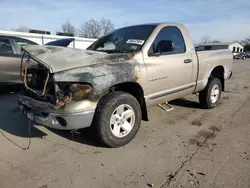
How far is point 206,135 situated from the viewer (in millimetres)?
3705

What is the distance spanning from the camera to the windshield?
372 centimetres

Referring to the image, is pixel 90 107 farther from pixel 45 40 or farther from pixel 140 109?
pixel 45 40

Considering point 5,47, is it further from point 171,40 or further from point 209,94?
point 209,94

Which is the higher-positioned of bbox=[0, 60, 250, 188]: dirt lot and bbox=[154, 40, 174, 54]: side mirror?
bbox=[154, 40, 174, 54]: side mirror

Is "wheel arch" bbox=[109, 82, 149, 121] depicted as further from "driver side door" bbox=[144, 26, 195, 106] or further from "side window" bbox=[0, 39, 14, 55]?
"side window" bbox=[0, 39, 14, 55]

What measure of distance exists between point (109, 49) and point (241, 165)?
9.28 feet

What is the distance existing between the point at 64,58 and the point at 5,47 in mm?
4178

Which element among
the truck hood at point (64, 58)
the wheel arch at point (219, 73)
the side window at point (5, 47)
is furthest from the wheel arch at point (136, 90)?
the side window at point (5, 47)

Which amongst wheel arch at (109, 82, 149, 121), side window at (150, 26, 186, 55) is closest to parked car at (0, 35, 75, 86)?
wheel arch at (109, 82, 149, 121)

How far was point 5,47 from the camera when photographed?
6.15 metres

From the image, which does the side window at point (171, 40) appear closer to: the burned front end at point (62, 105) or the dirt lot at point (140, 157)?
the dirt lot at point (140, 157)

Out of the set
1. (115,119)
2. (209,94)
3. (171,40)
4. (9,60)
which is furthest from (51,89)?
(9,60)

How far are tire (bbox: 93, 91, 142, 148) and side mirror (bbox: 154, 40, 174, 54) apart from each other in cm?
104

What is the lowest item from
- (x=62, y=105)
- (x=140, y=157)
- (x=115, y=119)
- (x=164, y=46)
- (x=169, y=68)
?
(x=140, y=157)
